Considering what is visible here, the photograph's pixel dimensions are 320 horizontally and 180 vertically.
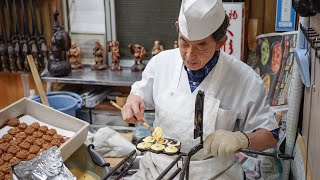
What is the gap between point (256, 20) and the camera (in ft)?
9.82

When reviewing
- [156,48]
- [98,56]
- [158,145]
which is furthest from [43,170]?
[98,56]

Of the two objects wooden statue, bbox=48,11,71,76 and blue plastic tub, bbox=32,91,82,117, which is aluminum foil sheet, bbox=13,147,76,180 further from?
wooden statue, bbox=48,11,71,76

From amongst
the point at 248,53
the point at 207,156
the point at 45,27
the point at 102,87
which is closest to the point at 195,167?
the point at 207,156

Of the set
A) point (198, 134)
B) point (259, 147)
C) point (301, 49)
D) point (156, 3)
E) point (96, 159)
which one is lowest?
point (96, 159)

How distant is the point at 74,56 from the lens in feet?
11.4

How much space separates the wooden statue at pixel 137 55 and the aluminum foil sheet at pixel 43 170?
Result: 1.96 meters

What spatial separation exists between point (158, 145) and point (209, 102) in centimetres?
37

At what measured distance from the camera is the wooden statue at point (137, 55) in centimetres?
327

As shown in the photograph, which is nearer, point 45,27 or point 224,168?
point 224,168

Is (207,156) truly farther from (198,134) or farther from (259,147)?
(198,134)

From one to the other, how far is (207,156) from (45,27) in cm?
226

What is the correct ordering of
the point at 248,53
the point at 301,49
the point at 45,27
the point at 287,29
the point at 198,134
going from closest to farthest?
the point at 198,134, the point at 301,49, the point at 287,29, the point at 248,53, the point at 45,27

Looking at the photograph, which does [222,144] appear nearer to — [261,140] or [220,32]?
[261,140]

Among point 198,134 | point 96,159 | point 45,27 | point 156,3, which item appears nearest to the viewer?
point 198,134
